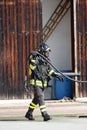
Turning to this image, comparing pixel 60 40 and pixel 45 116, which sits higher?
pixel 60 40

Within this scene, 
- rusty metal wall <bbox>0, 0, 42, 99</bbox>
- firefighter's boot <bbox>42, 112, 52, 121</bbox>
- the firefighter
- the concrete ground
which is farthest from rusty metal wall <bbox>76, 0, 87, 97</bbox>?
firefighter's boot <bbox>42, 112, 52, 121</bbox>

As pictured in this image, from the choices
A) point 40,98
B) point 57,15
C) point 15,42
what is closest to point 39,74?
point 40,98

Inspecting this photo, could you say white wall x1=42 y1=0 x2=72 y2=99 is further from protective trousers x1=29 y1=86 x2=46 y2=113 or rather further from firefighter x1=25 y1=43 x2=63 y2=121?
protective trousers x1=29 y1=86 x2=46 y2=113

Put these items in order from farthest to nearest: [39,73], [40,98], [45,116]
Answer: [39,73] → [40,98] → [45,116]

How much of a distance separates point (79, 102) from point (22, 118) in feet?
12.6

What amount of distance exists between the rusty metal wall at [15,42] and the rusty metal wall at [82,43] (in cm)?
130

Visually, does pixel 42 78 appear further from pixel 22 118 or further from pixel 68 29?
pixel 68 29

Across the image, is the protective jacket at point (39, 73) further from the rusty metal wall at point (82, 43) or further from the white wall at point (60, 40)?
the white wall at point (60, 40)

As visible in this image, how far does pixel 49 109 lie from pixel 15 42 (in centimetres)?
280

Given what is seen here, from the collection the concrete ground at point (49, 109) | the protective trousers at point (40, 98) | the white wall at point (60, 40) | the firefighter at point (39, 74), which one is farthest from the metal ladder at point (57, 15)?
the protective trousers at point (40, 98)

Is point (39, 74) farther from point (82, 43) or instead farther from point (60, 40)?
point (60, 40)

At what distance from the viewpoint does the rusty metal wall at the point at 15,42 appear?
1728 centimetres

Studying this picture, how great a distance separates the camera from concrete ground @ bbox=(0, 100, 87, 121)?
1410 cm

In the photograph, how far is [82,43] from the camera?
17594mm
